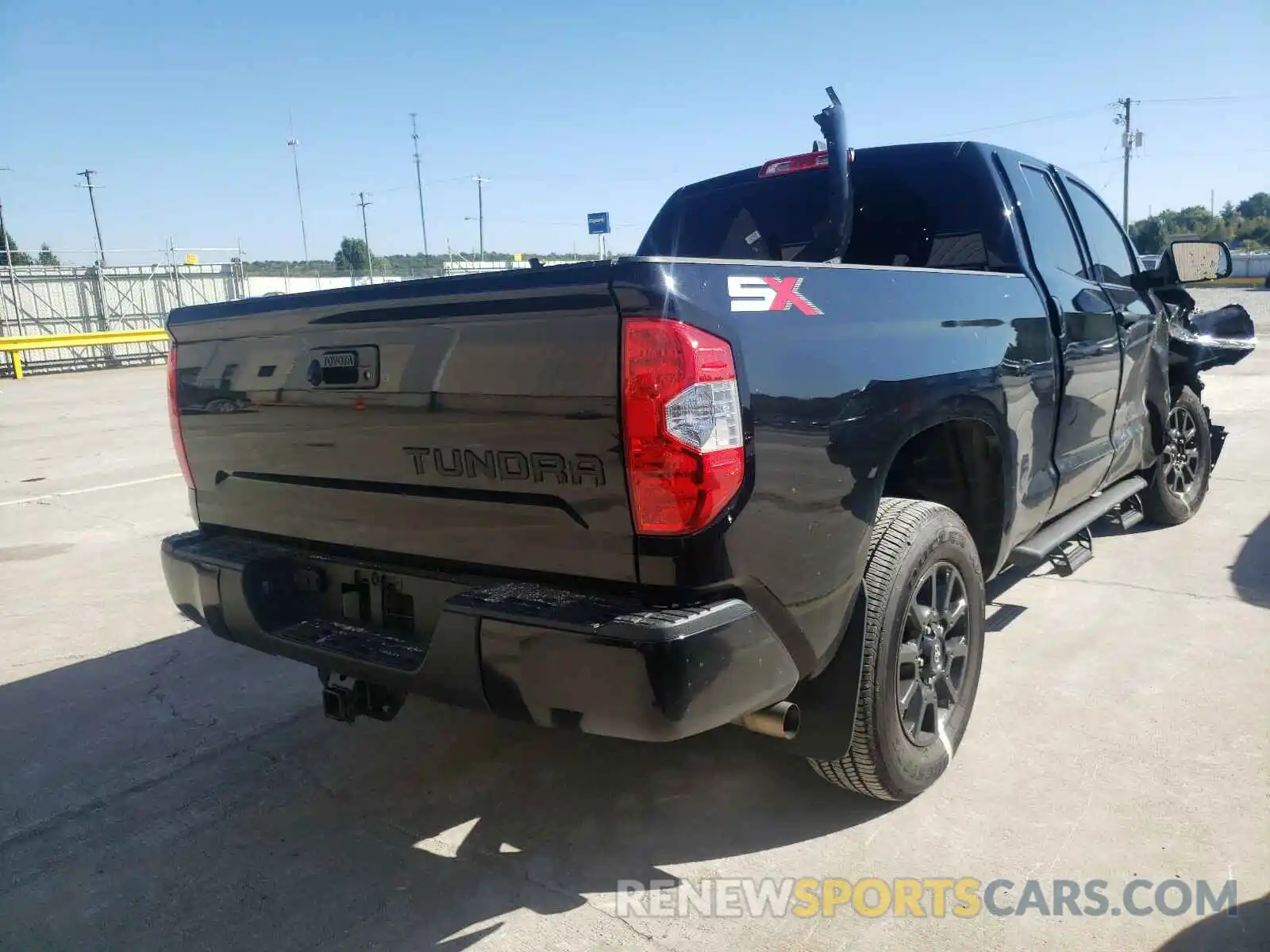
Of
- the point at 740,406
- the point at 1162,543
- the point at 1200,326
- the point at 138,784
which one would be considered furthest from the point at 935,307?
the point at 1200,326

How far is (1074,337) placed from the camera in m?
3.83

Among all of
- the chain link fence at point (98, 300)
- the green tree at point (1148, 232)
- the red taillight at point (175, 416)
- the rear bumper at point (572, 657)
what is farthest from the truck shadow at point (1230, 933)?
the green tree at point (1148, 232)

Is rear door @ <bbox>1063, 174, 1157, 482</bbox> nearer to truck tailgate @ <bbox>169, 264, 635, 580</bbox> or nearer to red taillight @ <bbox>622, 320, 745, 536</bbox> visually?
red taillight @ <bbox>622, 320, 745, 536</bbox>

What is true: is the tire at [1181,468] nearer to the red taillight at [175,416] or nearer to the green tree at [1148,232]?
the red taillight at [175,416]

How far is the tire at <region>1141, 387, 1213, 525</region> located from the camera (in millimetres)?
5805

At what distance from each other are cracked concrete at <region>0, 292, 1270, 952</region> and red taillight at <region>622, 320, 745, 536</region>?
42.8 inches

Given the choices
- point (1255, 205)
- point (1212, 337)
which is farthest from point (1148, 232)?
point (1212, 337)

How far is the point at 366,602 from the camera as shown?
8.84 feet

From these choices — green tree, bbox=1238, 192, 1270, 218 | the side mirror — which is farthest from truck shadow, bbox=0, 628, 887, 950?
green tree, bbox=1238, 192, 1270, 218

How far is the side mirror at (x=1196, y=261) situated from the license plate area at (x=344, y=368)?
445cm

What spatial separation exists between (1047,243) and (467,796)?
10.4 feet

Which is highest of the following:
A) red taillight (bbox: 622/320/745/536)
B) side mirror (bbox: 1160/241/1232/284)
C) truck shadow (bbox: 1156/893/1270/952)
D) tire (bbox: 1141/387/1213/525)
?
side mirror (bbox: 1160/241/1232/284)

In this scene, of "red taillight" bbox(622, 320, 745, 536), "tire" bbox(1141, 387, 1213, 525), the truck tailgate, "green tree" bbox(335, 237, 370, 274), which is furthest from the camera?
"green tree" bbox(335, 237, 370, 274)

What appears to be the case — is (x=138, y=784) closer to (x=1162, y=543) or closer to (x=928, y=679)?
(x=928, y=679)
